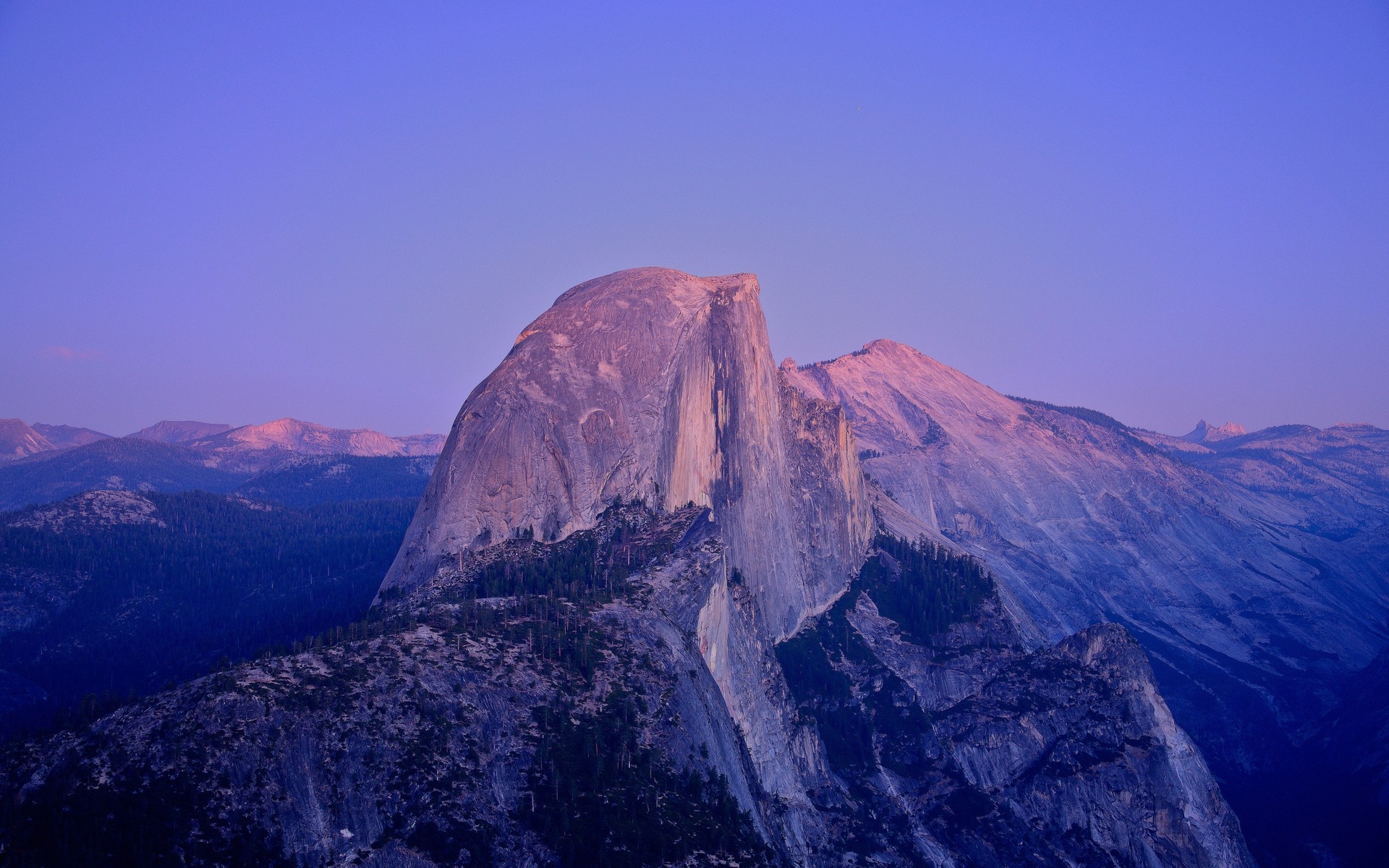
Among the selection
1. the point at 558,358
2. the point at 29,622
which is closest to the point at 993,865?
the point at 558,358

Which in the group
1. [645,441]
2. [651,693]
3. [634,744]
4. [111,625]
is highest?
[645,441]

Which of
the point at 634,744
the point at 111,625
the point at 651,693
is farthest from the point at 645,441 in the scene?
the point at 111,625

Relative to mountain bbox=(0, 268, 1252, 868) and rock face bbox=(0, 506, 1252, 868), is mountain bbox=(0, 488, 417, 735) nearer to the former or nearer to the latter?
mountain bbox=(0, 268, 1252, 868)

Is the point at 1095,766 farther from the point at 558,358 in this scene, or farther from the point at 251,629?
the point at 251,629

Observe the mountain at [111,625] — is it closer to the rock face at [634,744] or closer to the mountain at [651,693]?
Answer: the mountain at [651,693]

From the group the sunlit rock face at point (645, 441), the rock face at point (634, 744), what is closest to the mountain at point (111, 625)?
the sunlit rock face at point (645, 441)

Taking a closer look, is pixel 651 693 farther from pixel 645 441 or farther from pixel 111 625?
pixel 111 625

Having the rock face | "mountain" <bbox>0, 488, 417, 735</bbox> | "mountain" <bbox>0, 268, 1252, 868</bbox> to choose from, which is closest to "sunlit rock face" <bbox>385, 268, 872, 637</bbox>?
"mountain" <bbox>0, 268, 1252, 868</bbox>
